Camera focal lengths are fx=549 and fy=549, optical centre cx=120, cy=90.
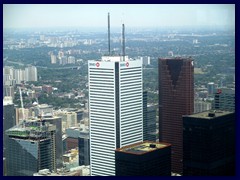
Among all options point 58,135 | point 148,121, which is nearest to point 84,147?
point 58,135

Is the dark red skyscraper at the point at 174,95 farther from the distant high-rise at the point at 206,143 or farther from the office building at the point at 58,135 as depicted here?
the office building at the point at 58,135

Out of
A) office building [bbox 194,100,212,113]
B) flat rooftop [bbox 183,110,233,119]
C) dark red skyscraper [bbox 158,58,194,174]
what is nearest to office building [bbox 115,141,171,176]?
flat rooftop [bbox 183,110,233,119]

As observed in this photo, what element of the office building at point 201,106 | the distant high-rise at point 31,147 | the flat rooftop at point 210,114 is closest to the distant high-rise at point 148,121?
the office building at point 201,106

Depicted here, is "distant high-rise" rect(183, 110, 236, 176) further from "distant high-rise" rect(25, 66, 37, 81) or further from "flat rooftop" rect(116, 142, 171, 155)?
"distant high-rise" rect(25, 66, 37, 81)

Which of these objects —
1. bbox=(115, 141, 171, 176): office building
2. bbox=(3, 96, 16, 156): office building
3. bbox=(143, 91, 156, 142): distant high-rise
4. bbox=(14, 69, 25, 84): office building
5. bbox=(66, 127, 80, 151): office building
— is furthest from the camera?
bbox=(66, 127, 80, 151): office building

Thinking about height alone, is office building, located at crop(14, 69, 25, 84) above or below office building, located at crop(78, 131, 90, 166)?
above

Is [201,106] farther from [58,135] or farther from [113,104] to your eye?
[58,135]
